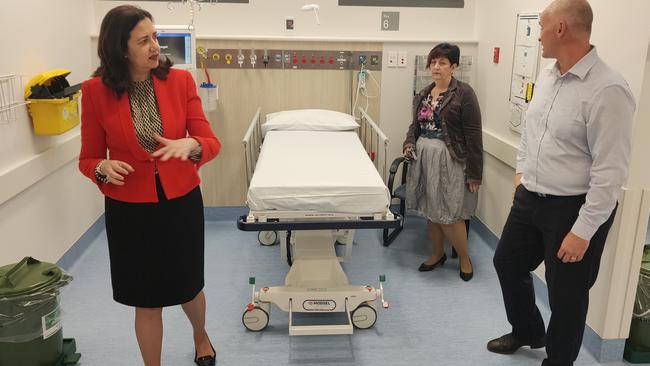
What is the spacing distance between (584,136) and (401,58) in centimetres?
256

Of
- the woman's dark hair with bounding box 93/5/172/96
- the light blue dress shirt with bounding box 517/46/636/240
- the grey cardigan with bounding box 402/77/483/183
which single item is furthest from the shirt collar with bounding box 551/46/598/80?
the woman's dark hair with bounding box 93/5/172/96

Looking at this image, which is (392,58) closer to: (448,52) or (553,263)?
(448,52)

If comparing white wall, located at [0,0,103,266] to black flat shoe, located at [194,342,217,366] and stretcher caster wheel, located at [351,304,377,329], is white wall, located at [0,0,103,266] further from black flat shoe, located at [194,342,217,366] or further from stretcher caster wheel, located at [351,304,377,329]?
stretcher caster wheel, located at [351,304,377,329]

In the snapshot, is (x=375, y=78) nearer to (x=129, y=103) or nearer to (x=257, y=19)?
(x=257, y=19)

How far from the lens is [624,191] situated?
244 centimetres

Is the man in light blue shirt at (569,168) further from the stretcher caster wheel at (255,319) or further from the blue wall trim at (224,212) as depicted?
the blue wall trim at (224,212)

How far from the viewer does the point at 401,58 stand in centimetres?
442

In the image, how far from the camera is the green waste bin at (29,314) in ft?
7.47

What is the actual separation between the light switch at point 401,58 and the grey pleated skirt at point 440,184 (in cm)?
107

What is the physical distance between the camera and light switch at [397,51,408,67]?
173 inches

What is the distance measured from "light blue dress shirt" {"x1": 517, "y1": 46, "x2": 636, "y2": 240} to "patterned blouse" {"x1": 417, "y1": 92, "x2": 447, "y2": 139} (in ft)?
3.92

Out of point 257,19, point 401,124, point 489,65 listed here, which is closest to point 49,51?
point 257,19

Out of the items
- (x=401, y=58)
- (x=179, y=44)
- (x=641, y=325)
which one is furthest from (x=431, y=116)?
(x=179, y=44)

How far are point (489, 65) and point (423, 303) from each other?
1926 mm
